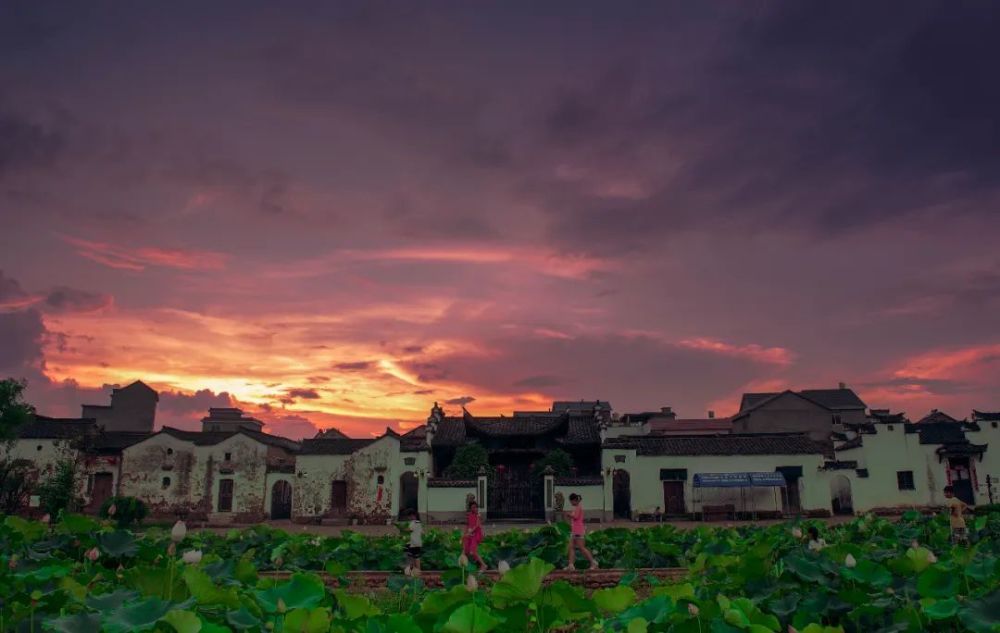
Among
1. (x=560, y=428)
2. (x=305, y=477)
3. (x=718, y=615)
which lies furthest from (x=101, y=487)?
(x=718, y=615)

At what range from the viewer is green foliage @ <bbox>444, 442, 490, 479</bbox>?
29.8m

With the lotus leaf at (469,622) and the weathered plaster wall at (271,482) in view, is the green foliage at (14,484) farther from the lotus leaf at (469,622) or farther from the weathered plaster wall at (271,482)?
the lotus leaf at (469,622)

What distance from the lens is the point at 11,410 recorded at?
2795 cm

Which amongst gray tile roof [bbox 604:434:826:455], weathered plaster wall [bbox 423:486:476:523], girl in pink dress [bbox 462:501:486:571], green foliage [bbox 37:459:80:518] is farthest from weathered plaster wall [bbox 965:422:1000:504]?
green foliage [bbox 37:459:80:518]

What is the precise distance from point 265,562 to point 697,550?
20.5 ft

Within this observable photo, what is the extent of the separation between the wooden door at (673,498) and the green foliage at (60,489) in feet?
72.9

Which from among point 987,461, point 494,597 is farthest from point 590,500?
point 494,597

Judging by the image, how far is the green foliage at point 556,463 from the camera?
1193 inches

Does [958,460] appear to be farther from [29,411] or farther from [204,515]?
[29,411]

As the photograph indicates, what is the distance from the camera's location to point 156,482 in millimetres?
29750

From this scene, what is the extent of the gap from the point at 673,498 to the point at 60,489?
23.5 m

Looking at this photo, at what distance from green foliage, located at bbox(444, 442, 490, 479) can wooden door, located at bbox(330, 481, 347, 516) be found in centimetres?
417

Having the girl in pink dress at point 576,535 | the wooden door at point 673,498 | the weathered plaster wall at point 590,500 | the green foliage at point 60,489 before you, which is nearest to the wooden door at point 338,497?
the weathered plaster wall at point 590,500

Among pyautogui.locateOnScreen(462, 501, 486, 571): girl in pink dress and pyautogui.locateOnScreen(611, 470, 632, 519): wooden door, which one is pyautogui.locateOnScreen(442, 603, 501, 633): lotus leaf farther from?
pyautogui.locateOnScreen(611, 470, 632, 519): wooden door
